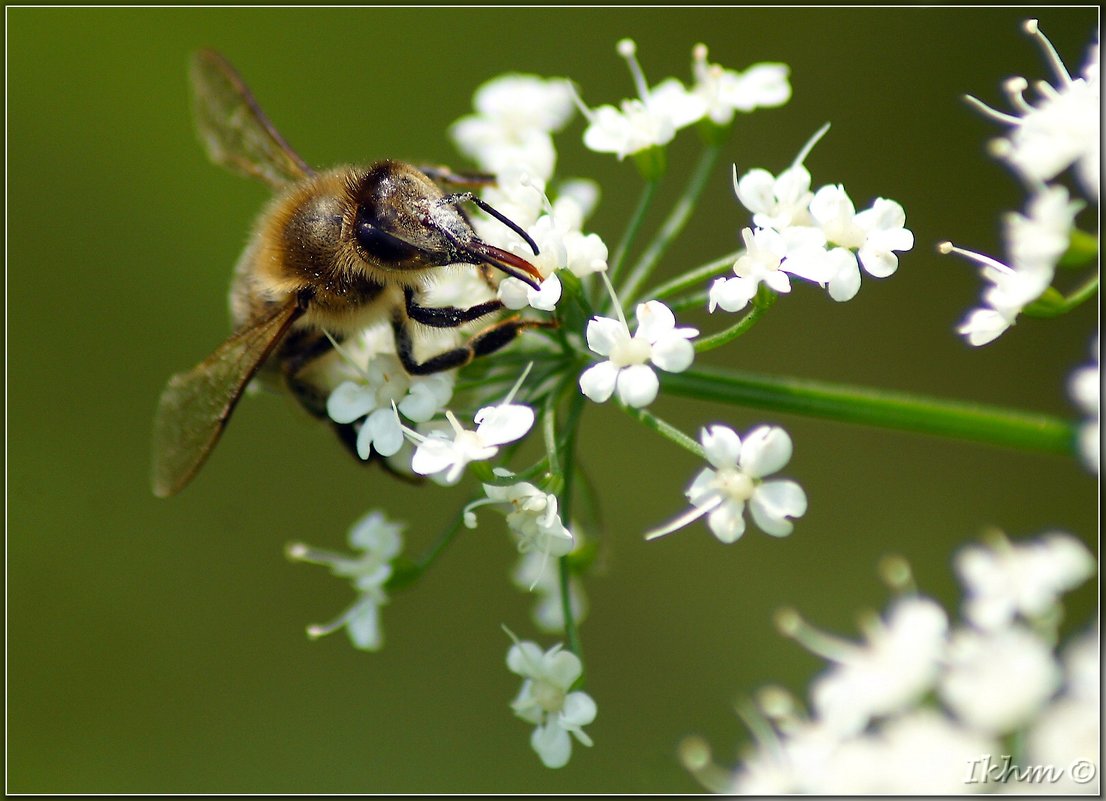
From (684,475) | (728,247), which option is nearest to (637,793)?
(684,475)

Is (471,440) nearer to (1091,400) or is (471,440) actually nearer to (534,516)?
(534,516)

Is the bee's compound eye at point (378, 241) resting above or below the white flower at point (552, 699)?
above

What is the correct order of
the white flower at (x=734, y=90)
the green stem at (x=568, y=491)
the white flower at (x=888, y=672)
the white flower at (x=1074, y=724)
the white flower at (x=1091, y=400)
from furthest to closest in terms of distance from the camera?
1. the white flower at (x=734, y=90)
2. the green stem at (x=568, y=491)
3. the white flower at (x=1091, y=400)
4. the white flower at (x=888, y=672)
5. the white flower at (x=1074, y=724)

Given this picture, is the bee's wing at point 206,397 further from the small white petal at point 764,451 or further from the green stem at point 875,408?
the small white petal at point 764,451

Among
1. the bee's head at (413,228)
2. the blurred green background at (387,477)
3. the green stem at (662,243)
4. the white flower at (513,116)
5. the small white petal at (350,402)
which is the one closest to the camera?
the bee's head at (413,228)

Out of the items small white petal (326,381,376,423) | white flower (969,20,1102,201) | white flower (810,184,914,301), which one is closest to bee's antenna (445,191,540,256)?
small white petal (326,381,376,423)

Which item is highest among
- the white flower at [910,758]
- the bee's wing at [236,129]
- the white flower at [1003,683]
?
the bee's wing at [236,129]

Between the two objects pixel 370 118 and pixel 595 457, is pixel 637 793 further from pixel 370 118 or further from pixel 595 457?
pixel 370 118

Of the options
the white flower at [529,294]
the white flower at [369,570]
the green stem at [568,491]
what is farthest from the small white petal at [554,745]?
A: the white flower at [529,294]
